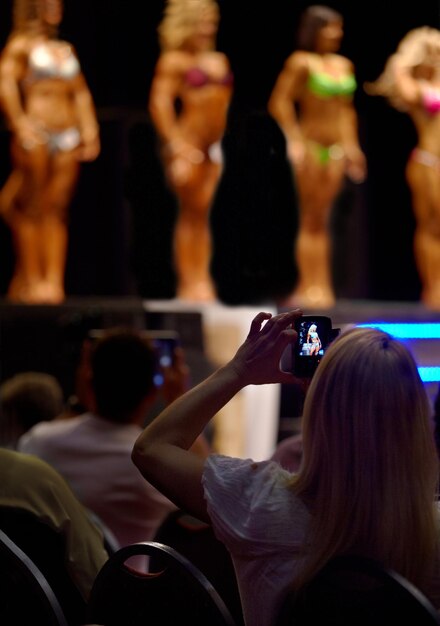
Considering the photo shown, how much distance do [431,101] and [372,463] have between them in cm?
459

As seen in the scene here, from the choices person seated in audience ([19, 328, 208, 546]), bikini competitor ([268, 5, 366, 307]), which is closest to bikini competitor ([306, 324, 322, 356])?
person seated in audience ([19, 328, 208, 546])

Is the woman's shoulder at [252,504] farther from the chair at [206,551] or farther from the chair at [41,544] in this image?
the chair at [206,551]

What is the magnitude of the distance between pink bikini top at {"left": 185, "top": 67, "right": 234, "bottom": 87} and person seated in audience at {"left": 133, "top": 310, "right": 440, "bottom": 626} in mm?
4414

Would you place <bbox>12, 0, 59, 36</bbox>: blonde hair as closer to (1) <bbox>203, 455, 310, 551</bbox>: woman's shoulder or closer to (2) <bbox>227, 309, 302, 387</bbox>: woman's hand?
(2) <bbox>227, 309, 302, 387</bbox>: woman's hand

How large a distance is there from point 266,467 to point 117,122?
18.0ft

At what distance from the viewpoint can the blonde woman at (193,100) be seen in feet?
18.5

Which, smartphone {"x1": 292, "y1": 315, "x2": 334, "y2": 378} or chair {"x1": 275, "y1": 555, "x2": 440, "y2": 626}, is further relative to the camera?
smartphone {"x1": 292, "y1": 315, "x2": 334, "y2": 378}

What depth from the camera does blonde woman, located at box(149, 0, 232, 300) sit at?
18.5 ft

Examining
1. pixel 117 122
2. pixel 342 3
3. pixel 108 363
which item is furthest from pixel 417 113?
pixel 108 363

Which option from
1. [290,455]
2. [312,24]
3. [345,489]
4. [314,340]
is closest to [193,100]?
[312,24]

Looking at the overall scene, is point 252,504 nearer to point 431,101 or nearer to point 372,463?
point 372,463

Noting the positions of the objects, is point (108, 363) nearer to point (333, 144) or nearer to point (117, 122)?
point (333, 144)

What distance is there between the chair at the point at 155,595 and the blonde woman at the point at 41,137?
14.4 ft

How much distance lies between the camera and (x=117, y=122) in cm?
675
